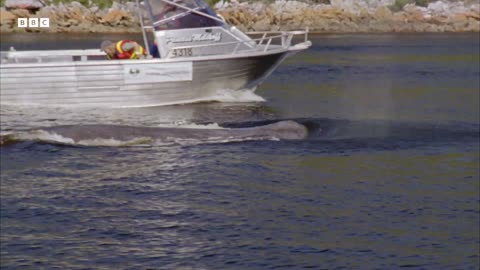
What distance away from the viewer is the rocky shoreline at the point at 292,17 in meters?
70.9

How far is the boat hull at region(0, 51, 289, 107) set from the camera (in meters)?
29.0

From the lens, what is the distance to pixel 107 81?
95.7 feet

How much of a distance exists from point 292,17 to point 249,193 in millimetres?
54600

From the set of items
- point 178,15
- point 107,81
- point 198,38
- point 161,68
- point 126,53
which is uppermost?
point 178,15

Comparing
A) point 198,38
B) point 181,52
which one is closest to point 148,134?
point 181,52

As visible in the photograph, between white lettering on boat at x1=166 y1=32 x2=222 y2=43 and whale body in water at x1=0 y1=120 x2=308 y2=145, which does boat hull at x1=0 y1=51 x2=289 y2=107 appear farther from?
whale body in water at x1=0 y1=120 x2=308 y2=145

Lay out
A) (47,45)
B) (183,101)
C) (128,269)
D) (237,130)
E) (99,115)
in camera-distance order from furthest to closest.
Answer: (47,45) → (183,101) → (99,115) → (237,130) → (128,269)

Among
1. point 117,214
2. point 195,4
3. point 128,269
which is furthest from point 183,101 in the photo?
point 128,269

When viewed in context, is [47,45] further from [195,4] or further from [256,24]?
[195,4]

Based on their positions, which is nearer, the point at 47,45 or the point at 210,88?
the point at 210,88

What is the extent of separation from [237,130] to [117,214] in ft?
23.6

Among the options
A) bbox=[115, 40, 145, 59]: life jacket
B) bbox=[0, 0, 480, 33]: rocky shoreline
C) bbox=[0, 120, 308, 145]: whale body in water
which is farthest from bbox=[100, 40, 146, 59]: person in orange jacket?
bbox=[0, 0, 480, 33]: rocky shoreline

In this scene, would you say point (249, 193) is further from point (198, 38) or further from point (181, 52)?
point (198, 38)

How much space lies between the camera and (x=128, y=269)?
566 inches
